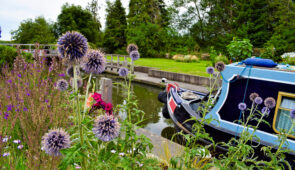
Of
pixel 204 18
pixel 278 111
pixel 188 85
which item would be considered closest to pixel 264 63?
pixel 278 111

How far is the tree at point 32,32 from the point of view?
3312cm

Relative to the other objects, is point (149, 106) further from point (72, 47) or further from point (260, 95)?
point (72, 47)

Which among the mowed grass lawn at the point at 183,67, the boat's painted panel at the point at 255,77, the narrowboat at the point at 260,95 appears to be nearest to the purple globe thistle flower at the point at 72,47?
the narrowboat at the point at 260,95

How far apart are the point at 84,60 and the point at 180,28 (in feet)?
122

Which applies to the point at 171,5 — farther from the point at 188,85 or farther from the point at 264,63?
the point at 264,63

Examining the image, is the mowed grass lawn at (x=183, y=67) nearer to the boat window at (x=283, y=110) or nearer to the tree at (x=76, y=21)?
the boat window at (x=283, y=110)

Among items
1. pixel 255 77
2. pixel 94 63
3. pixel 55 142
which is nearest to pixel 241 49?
pixel 255 77

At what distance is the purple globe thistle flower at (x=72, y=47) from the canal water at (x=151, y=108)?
295 centimetres

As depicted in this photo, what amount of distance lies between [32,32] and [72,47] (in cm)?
3718

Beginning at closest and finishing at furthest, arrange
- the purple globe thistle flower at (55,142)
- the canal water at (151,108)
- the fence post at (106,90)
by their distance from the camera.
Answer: the purple globe thistle flower at (55,142), the fence post at (106,90), the canal water at (151,108)

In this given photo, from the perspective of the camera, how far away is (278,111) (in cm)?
404

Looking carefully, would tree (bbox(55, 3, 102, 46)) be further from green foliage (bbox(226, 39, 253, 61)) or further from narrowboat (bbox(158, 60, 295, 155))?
narrowboat (bbox(158, 60, 295, 155))

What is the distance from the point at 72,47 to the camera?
1535 millimetres

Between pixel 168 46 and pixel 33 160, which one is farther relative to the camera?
pixel 168 46
